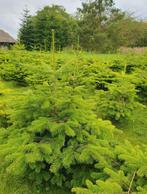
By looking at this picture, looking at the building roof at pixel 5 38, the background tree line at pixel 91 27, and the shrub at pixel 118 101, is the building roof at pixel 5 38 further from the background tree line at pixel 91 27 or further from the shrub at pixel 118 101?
the shrub at pixel 118 101

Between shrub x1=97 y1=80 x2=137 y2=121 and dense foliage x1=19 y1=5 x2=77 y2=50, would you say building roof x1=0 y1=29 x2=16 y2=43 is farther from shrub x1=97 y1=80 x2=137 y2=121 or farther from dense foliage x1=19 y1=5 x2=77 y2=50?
shrub x1=97 y1=80 x2=137 y2=121

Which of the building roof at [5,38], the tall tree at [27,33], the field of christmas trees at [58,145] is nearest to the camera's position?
the field of christmas trees at [58,145]

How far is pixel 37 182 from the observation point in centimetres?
411

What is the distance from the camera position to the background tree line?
34.3 metres

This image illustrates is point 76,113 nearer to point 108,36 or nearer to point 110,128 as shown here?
point 110,128

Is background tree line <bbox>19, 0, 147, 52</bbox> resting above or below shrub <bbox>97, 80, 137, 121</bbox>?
above

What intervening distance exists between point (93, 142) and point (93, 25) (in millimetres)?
38518

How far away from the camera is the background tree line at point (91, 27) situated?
34344 millimetres

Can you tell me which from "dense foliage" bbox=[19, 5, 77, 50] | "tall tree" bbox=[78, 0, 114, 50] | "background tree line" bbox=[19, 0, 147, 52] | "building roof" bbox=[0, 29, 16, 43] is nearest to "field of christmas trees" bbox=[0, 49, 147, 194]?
"dense foliage" bbox=[19, 5, 77, 50]

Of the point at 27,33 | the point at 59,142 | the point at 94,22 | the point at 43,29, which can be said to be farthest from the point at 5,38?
the point at 59,142

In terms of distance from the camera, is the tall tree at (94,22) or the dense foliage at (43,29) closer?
the dense foliage at (43,29)

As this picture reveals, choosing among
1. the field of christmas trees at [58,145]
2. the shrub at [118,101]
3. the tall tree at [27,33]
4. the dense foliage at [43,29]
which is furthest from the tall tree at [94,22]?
the field of christmas trees at [58,145]

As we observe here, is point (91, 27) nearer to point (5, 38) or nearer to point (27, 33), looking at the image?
point (27, 33)

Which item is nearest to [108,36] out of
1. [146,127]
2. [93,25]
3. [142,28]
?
[93,25]
